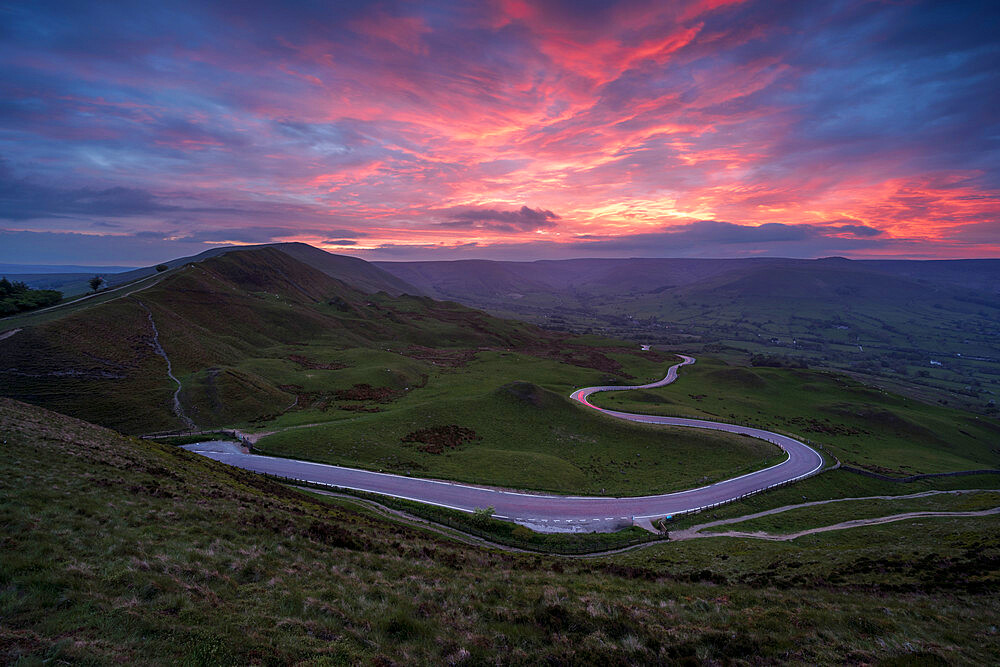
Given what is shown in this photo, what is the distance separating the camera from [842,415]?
3701 inches

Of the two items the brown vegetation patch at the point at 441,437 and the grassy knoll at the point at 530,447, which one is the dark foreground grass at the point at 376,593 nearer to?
the grassy knoll at the point at 530,447

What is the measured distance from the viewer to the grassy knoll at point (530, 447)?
44344mm

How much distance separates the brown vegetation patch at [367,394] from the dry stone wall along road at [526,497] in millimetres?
28894

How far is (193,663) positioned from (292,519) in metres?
14.3

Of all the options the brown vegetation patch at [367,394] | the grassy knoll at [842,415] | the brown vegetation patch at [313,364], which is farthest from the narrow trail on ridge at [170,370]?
the grassy knoll at [842,415]

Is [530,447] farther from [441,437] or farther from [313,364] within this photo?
[313,364]

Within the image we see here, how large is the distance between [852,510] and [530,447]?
35914mm

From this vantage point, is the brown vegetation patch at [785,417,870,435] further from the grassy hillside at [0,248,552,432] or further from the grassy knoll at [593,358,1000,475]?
the grassy hillside at [0,248,552,432]

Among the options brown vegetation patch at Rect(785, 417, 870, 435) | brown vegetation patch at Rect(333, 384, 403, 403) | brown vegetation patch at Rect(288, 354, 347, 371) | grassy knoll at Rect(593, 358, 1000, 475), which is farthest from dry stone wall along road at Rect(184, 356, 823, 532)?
brown vegetation patch at Rect(785, 417, 870, 435)

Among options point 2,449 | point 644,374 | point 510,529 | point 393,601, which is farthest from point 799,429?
point 2,449

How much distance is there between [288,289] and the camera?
178 m

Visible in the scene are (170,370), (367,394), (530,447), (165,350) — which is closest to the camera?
(530,447)

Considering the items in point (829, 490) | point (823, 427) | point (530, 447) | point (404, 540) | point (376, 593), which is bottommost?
point (823, 427)

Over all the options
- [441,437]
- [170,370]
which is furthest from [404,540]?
[170,370]
